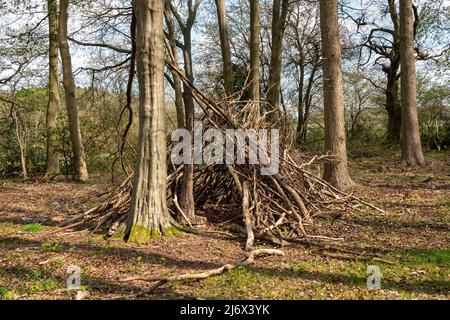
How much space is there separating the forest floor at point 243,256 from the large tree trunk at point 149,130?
0.30m

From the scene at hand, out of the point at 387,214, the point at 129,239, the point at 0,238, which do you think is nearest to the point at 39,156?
the point at 0,238

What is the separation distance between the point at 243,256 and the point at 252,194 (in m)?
1.54

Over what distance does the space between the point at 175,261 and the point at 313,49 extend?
61.5 ft

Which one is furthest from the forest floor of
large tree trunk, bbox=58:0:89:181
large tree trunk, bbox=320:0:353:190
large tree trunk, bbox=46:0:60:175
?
large tree trunk, bbox=46:0:60:175

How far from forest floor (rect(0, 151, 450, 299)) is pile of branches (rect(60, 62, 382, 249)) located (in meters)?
0.34

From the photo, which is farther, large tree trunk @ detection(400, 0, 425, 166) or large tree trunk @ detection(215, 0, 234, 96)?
large tree trunk @ detection(400, 0, 425, 166)

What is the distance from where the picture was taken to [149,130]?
4977 mm

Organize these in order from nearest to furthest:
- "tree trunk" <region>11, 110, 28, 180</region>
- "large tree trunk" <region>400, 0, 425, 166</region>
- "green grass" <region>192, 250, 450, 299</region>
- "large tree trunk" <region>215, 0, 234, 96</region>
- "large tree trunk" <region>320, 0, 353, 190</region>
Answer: "green grass" <region>192, 250, 450, 299</region> → "large tree trunk" <region>320, 0, 353, 190</region> → "large tree trunk" <region>215, 0, 234, 96</region> → "large tree trunk" <region>400, 0, 425, 166</region> → "tree trunk" <region>11, 110, 28, 180</region>

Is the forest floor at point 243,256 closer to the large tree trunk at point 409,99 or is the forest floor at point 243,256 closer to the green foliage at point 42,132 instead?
the large tree trunk at point 409,99

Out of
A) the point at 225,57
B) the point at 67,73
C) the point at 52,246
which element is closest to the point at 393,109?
the point at 225,57

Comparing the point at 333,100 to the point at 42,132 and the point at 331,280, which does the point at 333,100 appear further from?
the point at 42,132

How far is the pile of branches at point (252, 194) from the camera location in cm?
548

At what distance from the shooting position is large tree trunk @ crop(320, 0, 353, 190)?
7742 mm

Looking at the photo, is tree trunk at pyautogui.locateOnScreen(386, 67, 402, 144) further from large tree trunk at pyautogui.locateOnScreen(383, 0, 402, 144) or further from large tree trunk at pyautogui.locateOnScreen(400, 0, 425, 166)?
large tree trunk at pyautogui.locateOnScreen(400, 0, 425, 166)
